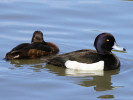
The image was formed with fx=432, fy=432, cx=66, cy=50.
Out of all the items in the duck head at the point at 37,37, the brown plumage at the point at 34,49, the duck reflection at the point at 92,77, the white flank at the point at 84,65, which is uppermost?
the duck head at the point at 37,37

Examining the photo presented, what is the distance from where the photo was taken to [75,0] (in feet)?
46.3

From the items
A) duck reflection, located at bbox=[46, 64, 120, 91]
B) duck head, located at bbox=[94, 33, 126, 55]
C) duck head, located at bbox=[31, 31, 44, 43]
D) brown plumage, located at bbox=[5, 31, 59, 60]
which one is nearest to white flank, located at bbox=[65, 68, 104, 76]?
duck reflection, located at bbox=[46, 64, 120, 91]

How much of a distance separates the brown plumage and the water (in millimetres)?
166

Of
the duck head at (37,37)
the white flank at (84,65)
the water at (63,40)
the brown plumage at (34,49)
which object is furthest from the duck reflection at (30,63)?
the duck head at (37,37)

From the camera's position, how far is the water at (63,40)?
7773 mm

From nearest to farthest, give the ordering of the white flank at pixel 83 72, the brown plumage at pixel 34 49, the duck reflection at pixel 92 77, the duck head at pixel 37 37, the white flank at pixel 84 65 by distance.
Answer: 1. the duck reflection at pixel 92 77
2. the white flank at pixel 83 72
3. the white flank at pixel 84 65
4. the brown plumage at pixel 34 49
5. the duck head at pixel 37 37

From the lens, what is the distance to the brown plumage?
9.76m

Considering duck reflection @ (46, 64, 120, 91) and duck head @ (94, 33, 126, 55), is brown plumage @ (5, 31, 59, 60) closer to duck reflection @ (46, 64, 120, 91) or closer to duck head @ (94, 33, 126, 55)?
duck reflection @ (46, 64, 120, 91)

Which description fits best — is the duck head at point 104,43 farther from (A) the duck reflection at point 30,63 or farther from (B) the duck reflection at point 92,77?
(A) the duck reflection at point 30,63

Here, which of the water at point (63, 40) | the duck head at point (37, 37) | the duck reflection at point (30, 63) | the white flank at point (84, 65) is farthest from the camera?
the duck head at point (37, 37)

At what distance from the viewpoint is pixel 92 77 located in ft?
28.6

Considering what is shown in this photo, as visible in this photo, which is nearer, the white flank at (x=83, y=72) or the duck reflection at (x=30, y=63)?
the white flank at (x=83, y=72)

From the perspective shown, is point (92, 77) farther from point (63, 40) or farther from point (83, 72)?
point (63, 40)

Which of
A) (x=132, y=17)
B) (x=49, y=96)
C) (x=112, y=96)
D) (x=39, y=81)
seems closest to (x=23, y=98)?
(x=49, y=96)
